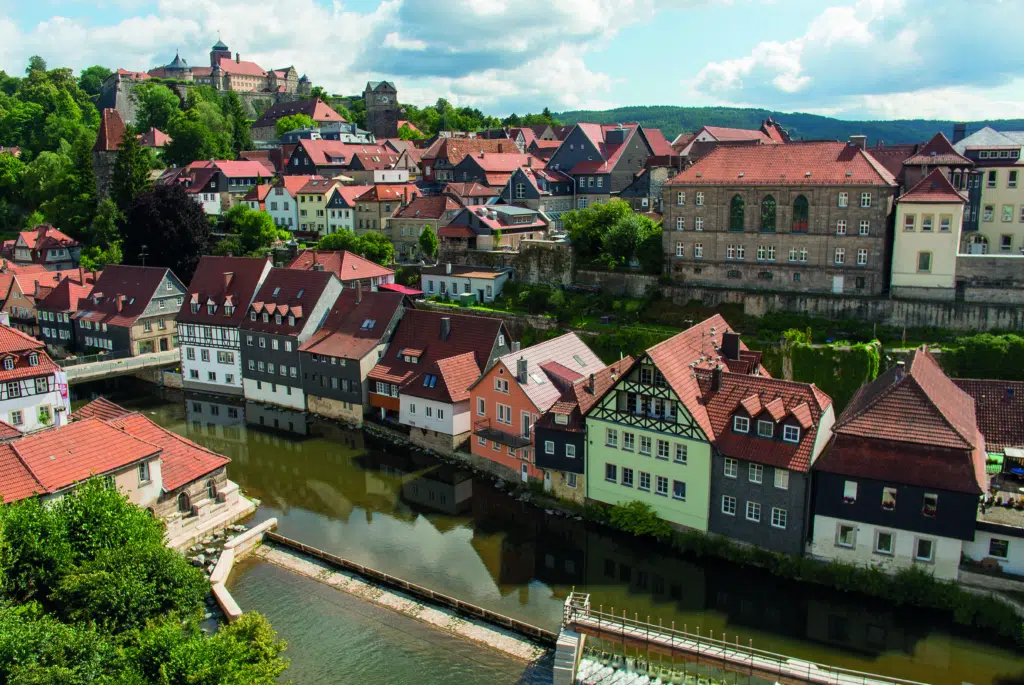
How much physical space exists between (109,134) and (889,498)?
83.5 meters

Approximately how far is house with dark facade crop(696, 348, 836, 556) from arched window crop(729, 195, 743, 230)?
19.6m

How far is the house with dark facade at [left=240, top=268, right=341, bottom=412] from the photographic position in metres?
45.8

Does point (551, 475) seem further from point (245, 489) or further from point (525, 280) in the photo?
point (525, 280)

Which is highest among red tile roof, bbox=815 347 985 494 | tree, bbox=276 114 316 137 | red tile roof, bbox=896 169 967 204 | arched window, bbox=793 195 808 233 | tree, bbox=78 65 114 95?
tree, bbox=78 65 114 95

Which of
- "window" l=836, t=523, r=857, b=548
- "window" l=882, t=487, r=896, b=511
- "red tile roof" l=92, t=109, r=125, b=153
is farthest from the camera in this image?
"red tile roof" l=92, t=109, r=125, b=153

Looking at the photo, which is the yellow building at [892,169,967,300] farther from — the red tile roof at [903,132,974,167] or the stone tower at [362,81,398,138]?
the stone tower at [362,81,398,138]

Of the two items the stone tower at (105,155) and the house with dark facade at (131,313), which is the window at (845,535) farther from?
the stone tower at (105,155)

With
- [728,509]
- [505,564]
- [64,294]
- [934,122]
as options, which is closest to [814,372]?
[728,509]

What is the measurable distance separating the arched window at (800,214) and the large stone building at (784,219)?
54mm

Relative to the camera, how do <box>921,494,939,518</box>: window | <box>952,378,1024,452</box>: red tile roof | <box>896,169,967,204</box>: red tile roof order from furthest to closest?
1. <box>896,169,967,204</box>: red tile roof
2. <box>952,378,1024,452</box>: red tile roof
3. <box>921,494,939,518</box>: window

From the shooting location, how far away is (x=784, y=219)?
43.9 metres

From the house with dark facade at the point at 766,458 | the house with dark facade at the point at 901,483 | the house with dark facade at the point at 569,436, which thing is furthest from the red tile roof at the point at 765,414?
the house with dark facade at the point at 569,436

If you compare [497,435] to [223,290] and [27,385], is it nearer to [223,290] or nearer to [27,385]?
[27,385]

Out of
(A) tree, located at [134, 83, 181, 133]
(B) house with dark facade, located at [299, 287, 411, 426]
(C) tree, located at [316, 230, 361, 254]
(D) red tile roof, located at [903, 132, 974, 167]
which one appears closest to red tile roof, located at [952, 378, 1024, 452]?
(D) red tile roof, located at [903, 132, 974, 167]
